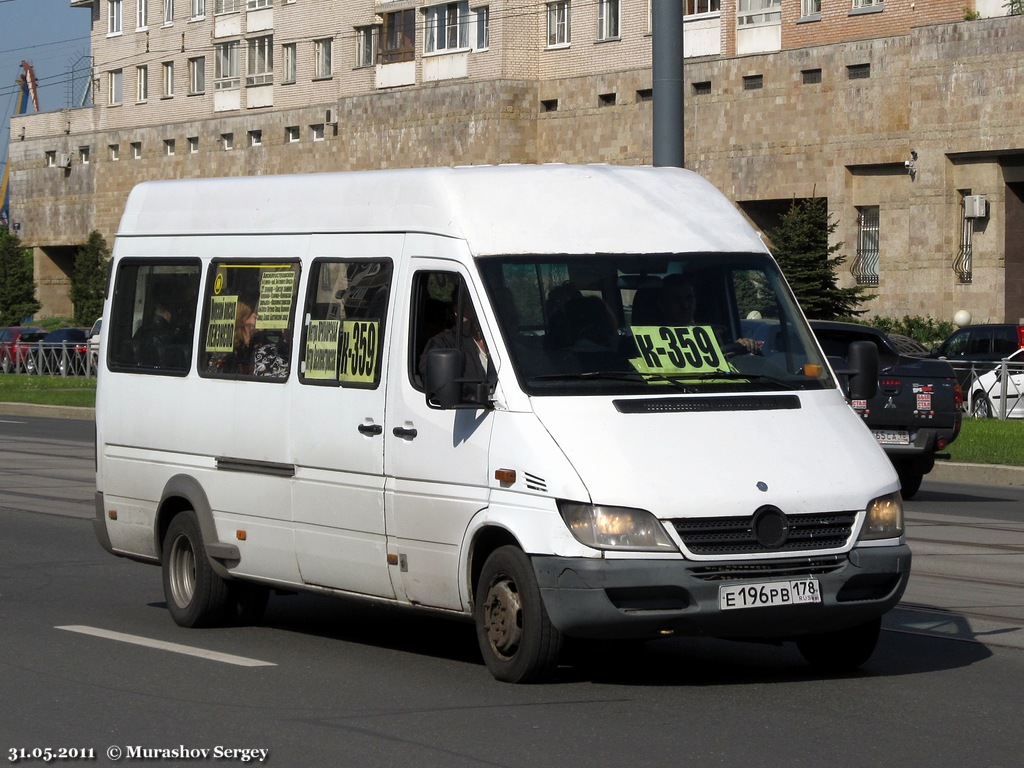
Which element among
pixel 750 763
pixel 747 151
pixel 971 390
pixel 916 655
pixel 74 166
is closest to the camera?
pixel 750 763

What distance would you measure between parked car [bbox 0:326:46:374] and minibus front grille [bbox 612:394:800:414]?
49715mm

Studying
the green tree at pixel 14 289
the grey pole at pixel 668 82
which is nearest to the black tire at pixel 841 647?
the grey pole at pixel 668 82

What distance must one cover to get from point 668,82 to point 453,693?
10633mm

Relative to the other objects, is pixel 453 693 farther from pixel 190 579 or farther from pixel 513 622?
pixel 190 579

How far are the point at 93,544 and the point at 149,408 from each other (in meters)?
3.98

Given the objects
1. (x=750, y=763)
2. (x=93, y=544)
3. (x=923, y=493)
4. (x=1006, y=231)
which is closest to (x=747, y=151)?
(x=1006, y=231)

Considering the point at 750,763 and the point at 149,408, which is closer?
the point at 750,763

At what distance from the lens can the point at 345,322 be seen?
8.91 metres

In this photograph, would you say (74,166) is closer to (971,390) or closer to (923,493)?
(971,390)

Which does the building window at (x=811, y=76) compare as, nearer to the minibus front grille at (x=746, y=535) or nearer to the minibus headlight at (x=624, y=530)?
the minibus front grille at (x=746, y=535)

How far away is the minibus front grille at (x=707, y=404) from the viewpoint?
7.77m

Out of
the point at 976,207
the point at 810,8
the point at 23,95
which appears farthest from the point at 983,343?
the point at 23,95

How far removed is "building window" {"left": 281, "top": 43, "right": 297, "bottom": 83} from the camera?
67.4 metres

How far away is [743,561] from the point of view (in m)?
7.48
